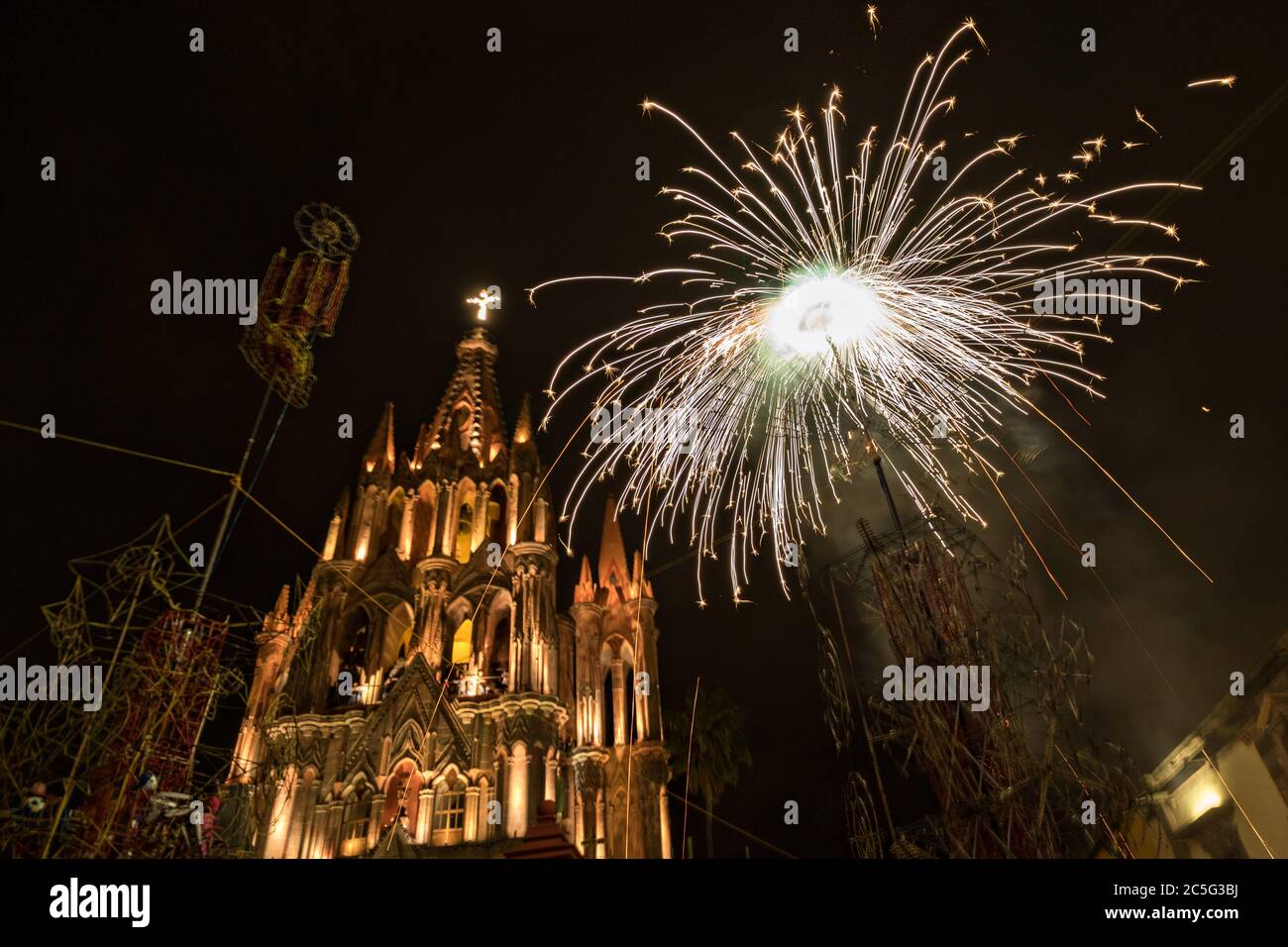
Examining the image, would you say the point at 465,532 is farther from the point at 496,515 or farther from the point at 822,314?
the point at 822,314

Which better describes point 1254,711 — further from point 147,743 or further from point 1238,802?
point 147,743

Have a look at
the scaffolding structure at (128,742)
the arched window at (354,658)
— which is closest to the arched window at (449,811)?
the arched window at (354,658)

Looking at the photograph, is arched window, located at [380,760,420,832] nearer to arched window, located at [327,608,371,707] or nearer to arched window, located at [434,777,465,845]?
arched window, located at [434,777,465,845]

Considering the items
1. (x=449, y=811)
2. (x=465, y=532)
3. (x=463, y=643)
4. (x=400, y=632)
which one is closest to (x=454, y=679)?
(x=463, y=643)

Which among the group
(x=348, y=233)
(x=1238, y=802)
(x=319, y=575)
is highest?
(x=348, y=233)

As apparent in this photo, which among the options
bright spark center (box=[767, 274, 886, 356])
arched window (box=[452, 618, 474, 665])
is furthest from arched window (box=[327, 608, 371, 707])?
bright spark center (box=[767, 274, 886, 356])
